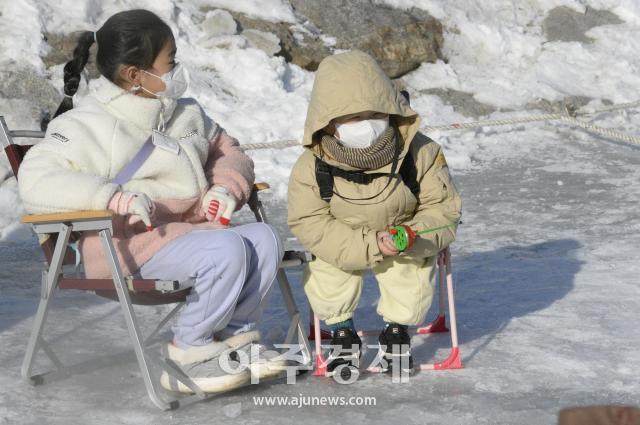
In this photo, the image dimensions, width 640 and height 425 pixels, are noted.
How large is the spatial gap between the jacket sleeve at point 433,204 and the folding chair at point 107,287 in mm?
479

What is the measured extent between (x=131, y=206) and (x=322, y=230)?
0.76 meters

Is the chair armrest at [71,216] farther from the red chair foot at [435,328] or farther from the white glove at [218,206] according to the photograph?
the red chair foot at [435,328]

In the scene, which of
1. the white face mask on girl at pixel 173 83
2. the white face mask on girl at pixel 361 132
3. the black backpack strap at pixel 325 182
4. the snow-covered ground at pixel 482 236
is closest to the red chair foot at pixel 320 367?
the snow-covered ground at pixel 482 236

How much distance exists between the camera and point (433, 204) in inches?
163

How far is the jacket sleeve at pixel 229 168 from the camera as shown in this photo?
4.30 m

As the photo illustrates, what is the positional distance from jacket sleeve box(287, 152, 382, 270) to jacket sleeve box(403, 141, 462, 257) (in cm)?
20

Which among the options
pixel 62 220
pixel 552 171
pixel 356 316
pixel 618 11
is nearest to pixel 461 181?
pixel 552 171

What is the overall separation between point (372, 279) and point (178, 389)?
200 cm

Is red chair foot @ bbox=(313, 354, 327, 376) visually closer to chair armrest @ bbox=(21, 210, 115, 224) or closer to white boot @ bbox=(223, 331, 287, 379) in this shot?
white boot @ bbox=(223, 331, 287, 379)

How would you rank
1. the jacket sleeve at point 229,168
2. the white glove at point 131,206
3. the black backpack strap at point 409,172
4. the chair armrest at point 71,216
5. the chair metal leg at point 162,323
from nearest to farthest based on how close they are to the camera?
the chair armrest at point 71,216 → the white glove at point 131,206 → the black backpack strap at point 409,172 → the jacket sleeve at point 229,168 → the chair metal leg at point 162,323

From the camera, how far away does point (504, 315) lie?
4.93m

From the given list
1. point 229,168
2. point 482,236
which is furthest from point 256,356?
point 482,236

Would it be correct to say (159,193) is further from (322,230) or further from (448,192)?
(448,192)

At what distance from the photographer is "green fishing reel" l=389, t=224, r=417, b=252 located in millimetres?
3828
